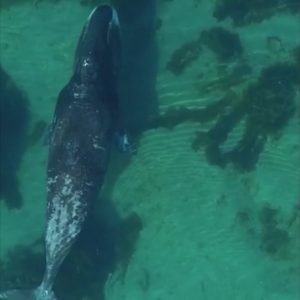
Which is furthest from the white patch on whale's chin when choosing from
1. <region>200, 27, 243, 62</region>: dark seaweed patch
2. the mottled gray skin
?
<region>200, 27, 243, 62</region>: dark seaweed patch

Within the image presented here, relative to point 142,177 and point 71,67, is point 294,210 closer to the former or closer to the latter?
point 142,177

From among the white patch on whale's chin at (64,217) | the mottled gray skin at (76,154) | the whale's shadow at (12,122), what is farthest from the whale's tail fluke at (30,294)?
the whale's shadow at (12,122)

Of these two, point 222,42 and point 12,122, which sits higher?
point 222,42

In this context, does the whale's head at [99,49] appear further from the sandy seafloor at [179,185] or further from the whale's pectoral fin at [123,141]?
the sandy seafloor at [179,185]

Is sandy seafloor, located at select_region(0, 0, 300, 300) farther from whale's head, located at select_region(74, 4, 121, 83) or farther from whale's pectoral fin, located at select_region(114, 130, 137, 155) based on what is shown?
whale's head, located at select_region(74, 4, 121, 83)

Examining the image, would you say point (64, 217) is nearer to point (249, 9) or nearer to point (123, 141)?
point (123, 141)

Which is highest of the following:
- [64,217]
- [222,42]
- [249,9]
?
[249,9]

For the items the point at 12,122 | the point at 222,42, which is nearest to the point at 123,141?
the point at 12,122
